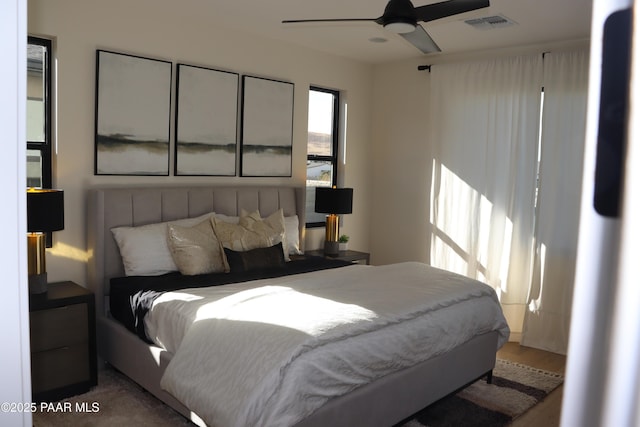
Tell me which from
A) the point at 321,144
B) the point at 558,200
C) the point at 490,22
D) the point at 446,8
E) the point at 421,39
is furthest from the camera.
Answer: the point at 321,144

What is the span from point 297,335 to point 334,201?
2.86 m

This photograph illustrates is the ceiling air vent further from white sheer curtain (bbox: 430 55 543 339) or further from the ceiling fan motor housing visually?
the ceiling fan motor housing

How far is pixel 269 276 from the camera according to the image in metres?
3.70

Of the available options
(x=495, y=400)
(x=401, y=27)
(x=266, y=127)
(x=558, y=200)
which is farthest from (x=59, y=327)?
(x=558, y=200)

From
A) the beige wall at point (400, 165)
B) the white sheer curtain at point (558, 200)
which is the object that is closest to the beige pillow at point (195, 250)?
the beige wall at point (400, 165)

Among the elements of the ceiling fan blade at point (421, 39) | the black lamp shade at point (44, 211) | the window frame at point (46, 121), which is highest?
the ceiling fan blade at point (421, 39)

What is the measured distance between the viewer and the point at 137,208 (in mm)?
3832

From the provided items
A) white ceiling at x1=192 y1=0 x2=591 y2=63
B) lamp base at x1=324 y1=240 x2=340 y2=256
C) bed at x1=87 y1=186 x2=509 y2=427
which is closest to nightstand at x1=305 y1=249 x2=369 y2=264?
lamp base at x1=324 y1=240 x2=340 y2=256

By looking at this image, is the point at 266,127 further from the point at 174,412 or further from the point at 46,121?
the point at 174,412

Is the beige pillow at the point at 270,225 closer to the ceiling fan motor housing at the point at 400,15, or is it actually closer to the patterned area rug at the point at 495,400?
the patterned area rug at the point at 495,400

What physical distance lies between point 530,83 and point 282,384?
3.67m

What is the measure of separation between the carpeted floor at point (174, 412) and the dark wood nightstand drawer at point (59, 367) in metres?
0.12

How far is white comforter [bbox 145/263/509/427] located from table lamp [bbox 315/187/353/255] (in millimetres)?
1710

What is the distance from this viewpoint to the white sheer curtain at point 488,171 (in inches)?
182
